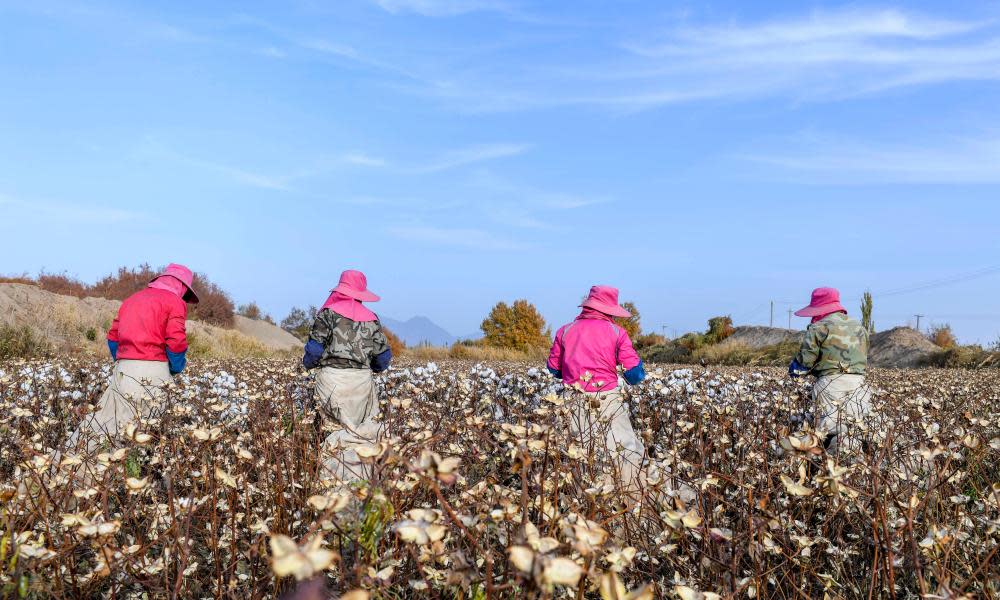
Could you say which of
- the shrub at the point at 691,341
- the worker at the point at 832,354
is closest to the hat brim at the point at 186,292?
the worker at the point at 832,354

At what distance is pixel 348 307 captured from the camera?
630 centimetres

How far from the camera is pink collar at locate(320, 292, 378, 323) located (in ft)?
20.5

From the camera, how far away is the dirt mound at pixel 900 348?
20438 millimetres

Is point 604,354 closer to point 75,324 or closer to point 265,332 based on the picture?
point 75,324

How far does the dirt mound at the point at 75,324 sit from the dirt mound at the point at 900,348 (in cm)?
1857

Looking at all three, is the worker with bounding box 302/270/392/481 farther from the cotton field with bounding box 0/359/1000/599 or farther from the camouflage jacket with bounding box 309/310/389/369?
the cotton field with bounding box 0/359/1000/599

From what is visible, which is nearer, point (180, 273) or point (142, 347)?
point (142, 347)

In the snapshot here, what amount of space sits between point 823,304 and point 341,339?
14.5 feet

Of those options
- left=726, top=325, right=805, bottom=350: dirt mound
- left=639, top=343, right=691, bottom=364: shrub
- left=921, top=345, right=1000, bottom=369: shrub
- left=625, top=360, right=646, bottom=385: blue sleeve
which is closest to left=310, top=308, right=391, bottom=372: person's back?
left=625, top=360, right=646, bottom=385: blue sleeve

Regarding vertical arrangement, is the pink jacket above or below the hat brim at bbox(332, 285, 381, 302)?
below

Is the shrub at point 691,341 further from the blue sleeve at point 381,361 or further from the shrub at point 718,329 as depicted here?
the blue sleeve at point 381,361

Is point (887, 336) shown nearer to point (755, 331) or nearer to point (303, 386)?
point (755, 331)

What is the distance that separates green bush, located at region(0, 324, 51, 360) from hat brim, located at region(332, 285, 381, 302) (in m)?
9.06

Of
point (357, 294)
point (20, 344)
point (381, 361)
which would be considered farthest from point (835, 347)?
point (20, 344)
